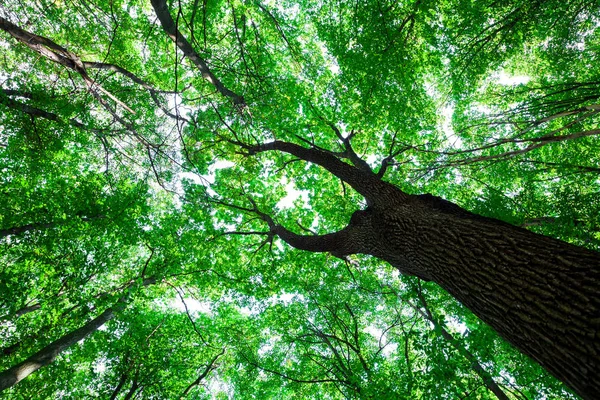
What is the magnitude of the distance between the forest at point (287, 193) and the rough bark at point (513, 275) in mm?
31

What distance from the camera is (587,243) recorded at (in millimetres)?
5398

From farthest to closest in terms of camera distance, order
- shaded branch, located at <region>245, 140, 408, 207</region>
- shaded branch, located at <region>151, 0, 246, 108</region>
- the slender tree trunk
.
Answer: the slender tree trunk → shaded branch, located at <region>245, 140, 408, 207</region> → shaded branch, located at <region>151, 0, 246, 108</region>

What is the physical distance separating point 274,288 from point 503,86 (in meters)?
11.2

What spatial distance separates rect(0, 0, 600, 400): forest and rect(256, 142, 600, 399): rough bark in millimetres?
31

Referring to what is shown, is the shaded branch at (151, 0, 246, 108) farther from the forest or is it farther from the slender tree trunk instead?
the slender tree trunk

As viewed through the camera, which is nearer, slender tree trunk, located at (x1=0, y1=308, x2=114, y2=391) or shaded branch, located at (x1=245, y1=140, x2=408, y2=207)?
shaded branch, located at (x1=245, y1=140, x2=408, y2=207)

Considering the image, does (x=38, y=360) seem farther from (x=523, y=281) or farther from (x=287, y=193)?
(x=523, y=281)

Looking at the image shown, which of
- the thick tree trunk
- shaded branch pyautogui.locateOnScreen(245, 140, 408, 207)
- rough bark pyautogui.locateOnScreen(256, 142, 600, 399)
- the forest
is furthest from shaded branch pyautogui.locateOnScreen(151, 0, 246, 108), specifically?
the thick tree trunk

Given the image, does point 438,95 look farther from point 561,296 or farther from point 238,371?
point 238,371

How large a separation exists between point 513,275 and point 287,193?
8382 millimetres

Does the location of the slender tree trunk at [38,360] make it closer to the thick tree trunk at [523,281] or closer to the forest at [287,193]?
the forest at [287,193]

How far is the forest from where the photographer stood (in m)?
4.38

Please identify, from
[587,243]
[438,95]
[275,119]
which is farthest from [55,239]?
[438,95]

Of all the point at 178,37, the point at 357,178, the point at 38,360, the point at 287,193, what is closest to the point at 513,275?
the point at 357,178
